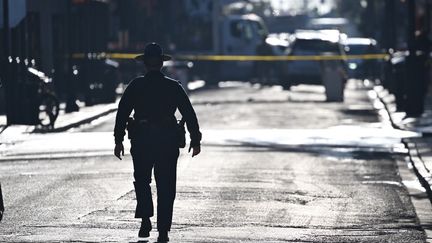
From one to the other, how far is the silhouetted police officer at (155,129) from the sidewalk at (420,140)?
4.87m

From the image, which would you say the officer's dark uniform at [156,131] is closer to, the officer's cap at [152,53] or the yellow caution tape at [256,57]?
the officer's cap at [152,53]

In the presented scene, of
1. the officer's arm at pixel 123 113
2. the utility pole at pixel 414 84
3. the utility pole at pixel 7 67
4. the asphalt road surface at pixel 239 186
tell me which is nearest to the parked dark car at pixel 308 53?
the utility pole at pixel 414 84

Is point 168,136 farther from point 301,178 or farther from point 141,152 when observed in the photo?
point 301,178

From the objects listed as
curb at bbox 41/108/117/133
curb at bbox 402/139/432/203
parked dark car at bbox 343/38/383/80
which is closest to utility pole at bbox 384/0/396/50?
curb at bbox 41/108/117/133

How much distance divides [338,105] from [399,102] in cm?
521

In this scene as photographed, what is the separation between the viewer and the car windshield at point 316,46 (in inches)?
1919

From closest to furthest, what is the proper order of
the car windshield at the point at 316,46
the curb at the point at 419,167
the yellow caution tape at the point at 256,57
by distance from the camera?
the curb at the point at 419,167, the yellow caution tape at the point at 256,57, the car windshield at the point at 316,46

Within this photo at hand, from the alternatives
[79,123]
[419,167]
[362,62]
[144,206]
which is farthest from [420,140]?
[362,62]

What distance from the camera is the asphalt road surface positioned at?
13.7 metres

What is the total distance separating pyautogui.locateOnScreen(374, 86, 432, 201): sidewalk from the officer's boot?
16.1 feet

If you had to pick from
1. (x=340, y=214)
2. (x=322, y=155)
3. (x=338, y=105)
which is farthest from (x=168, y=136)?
(x=338, y=105)

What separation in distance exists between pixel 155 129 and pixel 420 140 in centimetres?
1292

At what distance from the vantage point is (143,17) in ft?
204

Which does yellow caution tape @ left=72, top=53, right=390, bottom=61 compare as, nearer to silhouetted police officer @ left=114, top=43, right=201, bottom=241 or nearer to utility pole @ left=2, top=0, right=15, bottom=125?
utility pole @ left=2, top=0, right=15, bottom=125
